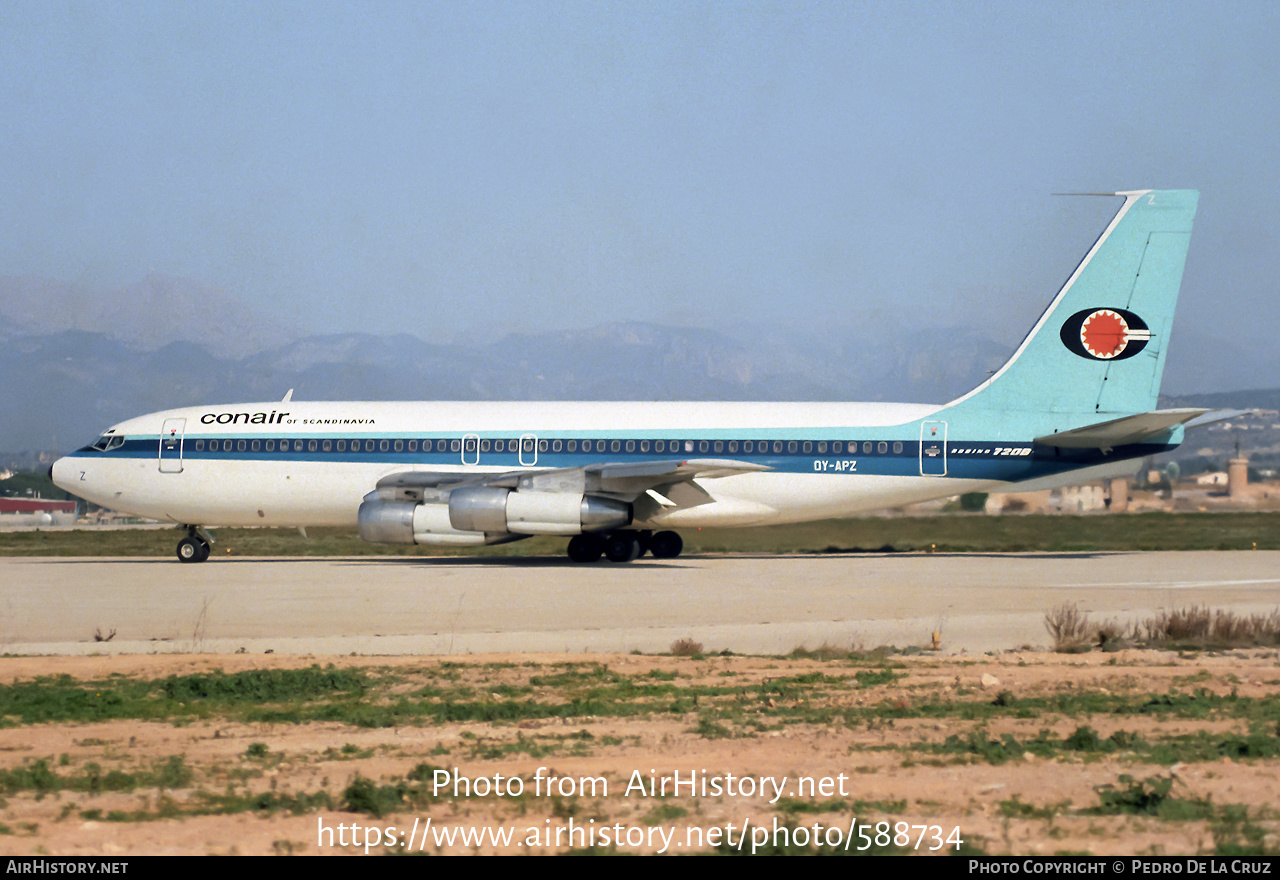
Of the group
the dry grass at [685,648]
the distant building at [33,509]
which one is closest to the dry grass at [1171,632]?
the dry grass at [685,648]

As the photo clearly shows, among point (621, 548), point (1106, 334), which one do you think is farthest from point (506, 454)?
point (1106, 334)

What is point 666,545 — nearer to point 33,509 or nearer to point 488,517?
point 488,517

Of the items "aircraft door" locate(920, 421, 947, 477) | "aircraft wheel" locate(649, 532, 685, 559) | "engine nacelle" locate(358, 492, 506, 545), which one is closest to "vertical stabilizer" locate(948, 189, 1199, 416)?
"aircraft door" locate(920, 421, 947, 477)

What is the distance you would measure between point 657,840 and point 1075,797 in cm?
281

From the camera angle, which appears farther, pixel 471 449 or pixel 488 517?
pixel 471 449

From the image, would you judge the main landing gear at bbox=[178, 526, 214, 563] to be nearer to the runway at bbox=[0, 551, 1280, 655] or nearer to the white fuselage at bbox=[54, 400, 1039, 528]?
the runway at bbox=[0, 551, 1280, 655]

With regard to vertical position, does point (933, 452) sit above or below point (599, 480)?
above

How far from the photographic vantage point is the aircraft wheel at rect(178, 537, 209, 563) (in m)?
32.0

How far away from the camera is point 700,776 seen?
8602 mm

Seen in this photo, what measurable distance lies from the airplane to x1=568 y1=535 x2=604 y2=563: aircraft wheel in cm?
5

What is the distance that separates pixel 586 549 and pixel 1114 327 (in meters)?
14.1

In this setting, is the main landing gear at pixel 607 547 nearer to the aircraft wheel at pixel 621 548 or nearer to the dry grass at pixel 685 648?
the aircraft wheel at pixel 621 548

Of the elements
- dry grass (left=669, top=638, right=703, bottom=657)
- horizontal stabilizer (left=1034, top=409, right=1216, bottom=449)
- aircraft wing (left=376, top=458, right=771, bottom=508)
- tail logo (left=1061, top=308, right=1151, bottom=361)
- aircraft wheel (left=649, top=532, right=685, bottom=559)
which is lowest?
dry grass (left=669, top=638, right=703, bottom=657)

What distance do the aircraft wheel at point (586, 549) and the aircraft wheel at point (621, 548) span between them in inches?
10.4
